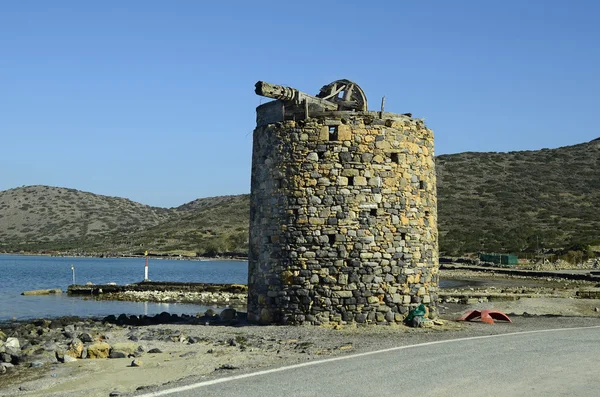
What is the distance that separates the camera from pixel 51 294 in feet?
129

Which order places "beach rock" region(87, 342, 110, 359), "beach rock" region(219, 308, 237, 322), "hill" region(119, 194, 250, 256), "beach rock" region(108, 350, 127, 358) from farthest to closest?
"hill" region(119, 194, 250, 256), "beach rock" region(219, 308, 237, 322), "beach rock" region(87, 342, 110, 359), "beach rock" region(108, 350, 127, 358)

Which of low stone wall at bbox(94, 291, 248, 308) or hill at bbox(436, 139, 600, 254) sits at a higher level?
hill at bbox(436, 139, 600, 254)

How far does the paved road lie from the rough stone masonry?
3.38 meters

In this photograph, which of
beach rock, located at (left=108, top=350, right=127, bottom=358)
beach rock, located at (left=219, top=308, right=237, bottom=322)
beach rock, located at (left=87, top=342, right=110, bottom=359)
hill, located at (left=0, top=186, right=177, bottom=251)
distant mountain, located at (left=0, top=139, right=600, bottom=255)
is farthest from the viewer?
hill, located at (left=0, top=186, right=177, bottom=251)

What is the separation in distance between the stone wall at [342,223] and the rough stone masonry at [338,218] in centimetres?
2

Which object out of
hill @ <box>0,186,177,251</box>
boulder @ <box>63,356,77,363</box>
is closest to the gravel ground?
boulder @ <box>63,356,77,363</box>

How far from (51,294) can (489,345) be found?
1224 inches

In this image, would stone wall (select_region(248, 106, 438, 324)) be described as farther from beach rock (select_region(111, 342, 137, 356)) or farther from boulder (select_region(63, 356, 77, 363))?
boulder (select_region(63, 356, 77, 363))

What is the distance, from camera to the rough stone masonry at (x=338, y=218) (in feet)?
54.6

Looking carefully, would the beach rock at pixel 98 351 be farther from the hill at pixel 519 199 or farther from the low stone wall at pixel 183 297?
the hill at pixel 519 199

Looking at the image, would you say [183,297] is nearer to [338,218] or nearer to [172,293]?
[172,293]

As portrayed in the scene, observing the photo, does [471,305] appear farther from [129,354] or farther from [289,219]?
[129,354]

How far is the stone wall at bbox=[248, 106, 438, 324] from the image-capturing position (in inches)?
656

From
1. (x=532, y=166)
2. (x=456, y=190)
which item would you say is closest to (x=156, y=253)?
(x=456, y=190)
